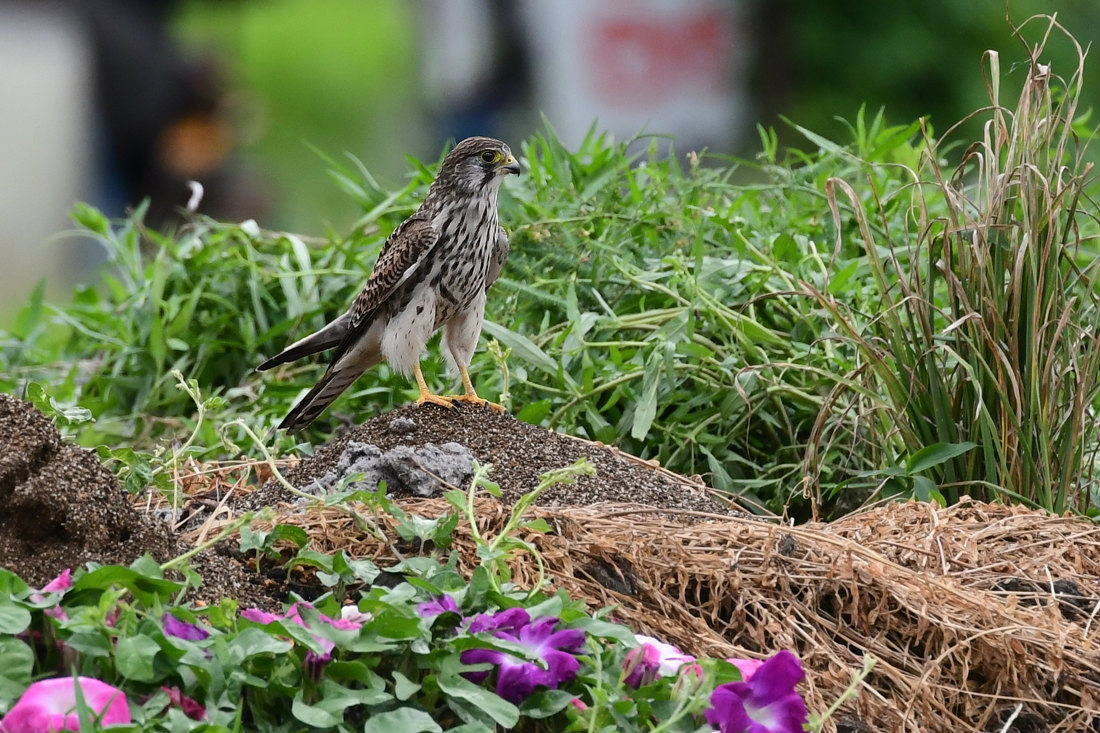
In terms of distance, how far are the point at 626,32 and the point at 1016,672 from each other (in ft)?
33.0

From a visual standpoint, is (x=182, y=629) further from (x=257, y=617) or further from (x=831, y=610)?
(x=831, y=610)

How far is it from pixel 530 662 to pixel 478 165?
212 cm

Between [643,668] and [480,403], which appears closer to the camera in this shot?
[643,668]

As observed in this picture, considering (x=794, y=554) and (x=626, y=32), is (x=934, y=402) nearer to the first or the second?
(x=794, y=554)

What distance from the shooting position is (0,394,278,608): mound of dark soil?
1.93 m

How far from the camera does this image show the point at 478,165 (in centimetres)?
359

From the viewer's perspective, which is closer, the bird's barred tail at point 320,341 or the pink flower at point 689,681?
the pink flower at point 689,681

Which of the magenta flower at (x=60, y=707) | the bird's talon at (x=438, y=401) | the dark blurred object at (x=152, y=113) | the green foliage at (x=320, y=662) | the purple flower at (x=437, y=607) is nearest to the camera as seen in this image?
the magenta flower at (x=60, y=707)

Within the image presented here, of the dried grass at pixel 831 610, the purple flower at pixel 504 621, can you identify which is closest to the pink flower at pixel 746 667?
the dried grass at pixel 831 610

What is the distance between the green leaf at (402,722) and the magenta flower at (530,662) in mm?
120

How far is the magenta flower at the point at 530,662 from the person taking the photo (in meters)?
1.68

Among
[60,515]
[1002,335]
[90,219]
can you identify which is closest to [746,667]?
[60,515]

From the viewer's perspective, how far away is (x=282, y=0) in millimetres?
13602

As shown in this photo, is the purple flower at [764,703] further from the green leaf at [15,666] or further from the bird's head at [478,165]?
the bird's head at [478,165]
